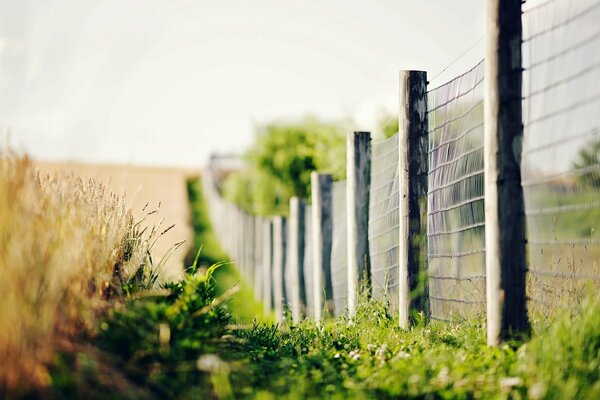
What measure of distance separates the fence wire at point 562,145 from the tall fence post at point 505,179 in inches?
3.3

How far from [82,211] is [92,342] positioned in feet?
3.08

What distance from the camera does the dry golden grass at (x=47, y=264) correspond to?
3609 millimetres

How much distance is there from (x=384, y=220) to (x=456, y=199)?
1.42 metres

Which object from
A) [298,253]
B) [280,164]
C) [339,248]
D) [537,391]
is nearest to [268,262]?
[298,253]

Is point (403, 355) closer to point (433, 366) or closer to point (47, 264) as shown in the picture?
point (433, 366)

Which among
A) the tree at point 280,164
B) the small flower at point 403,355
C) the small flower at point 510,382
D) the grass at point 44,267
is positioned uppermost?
the tree at point 280,164

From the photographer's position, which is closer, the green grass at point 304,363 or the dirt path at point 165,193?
the green grass at point 304,363

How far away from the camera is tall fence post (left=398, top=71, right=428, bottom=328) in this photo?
5.86 m

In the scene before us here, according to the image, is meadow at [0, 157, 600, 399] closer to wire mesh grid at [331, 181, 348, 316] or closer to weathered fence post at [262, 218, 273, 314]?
wire mesh grid at [331, 181, 348, 316]

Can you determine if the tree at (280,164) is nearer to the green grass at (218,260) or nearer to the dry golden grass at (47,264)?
A: the green grass at (218,260)

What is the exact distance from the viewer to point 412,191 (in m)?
5.90

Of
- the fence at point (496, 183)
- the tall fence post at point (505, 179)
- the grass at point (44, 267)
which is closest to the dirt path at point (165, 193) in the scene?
the fence at point (496, 183)

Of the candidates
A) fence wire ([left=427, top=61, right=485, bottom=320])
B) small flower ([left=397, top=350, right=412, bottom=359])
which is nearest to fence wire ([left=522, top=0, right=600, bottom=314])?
fence wire ([left=427, top=61, right=485, bottom=320])

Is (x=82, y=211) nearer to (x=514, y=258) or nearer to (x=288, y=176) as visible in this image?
(x=514, y=258)
